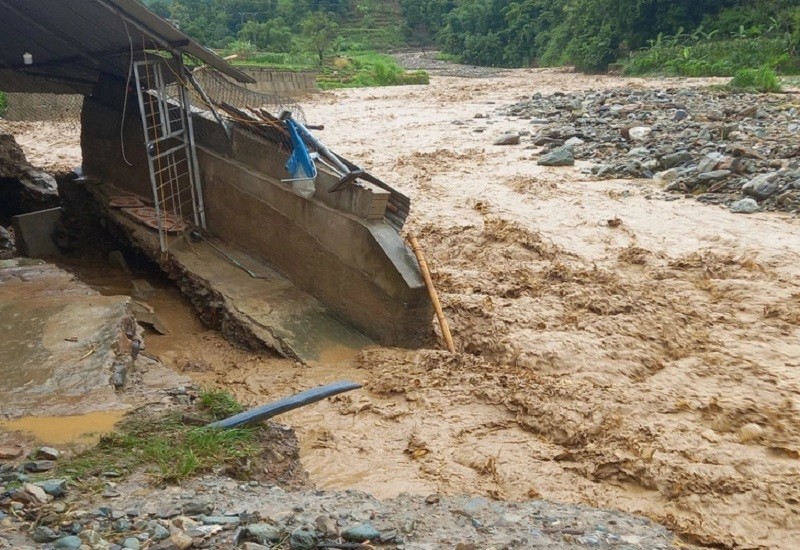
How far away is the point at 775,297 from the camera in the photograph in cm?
731

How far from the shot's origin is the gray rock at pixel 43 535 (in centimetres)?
324

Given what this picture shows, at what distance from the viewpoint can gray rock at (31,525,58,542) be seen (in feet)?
10.6

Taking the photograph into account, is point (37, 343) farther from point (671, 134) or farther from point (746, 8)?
point (746, 8)

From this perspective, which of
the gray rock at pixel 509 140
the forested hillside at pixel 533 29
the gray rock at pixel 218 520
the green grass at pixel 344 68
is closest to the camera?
the gray rock at pixel 218 520

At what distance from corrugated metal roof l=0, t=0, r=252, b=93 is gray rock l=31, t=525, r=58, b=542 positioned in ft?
15.9

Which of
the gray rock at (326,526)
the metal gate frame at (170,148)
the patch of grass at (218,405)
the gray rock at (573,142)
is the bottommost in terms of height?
the gray rock at (573,142)

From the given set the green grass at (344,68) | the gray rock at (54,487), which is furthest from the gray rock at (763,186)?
the green grass at (344,68)

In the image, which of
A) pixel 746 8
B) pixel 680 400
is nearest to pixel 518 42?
pixel 746 8

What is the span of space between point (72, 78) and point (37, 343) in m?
5.29

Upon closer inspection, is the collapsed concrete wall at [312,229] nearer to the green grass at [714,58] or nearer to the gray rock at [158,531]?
the gray rock at [158,531]

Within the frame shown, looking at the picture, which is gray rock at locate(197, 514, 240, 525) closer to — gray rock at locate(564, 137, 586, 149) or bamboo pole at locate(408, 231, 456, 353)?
bamboo pole at locate(408, 231, 456, 353)

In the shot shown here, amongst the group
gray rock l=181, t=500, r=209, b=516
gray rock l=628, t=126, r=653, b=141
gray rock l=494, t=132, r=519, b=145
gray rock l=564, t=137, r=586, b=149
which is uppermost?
gray rock l=181, t=500, r=209, b=516

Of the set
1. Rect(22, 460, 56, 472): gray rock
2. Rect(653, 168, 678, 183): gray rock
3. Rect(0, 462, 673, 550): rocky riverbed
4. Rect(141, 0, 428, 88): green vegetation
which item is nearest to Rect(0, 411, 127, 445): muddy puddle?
Rect(22, 460, 56, 472): gray rock

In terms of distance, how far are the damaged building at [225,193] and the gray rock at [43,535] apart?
10.9 feet
